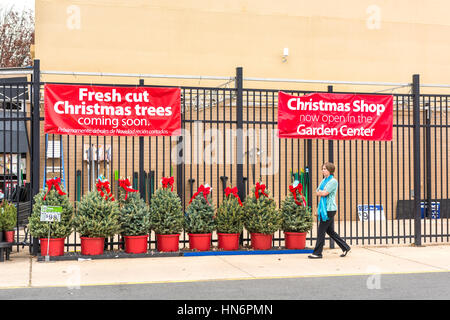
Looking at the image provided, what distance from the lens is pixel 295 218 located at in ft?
36.2

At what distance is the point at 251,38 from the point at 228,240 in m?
9.84

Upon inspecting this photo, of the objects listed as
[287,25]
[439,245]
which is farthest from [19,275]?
[287,25]

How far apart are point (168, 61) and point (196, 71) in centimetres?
95

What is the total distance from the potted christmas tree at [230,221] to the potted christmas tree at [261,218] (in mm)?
180

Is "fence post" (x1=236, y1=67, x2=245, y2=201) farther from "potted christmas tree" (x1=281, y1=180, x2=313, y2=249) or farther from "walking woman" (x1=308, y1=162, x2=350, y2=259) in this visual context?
"walking woman" (x1=308, y1=162, x2=350, y2=259)

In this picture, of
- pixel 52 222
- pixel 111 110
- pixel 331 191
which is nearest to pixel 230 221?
pixel 331 191

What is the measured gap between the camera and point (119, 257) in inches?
407

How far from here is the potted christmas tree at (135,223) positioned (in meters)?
10.4

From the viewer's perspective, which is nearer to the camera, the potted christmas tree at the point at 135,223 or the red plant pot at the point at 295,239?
the potted christmas tree at the point at 135,223

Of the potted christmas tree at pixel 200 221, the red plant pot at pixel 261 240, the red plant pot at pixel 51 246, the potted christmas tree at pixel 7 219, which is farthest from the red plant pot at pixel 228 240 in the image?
the potted christmas tree at pixel 7 219

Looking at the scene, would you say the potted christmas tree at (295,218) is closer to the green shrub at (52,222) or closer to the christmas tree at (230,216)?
the christmas tree at (230,216)

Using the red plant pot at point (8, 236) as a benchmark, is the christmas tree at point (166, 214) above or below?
above

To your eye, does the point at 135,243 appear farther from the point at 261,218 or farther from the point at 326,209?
the point at 326,209

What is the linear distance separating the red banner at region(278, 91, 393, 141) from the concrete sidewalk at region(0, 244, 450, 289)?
2431 millimetres
